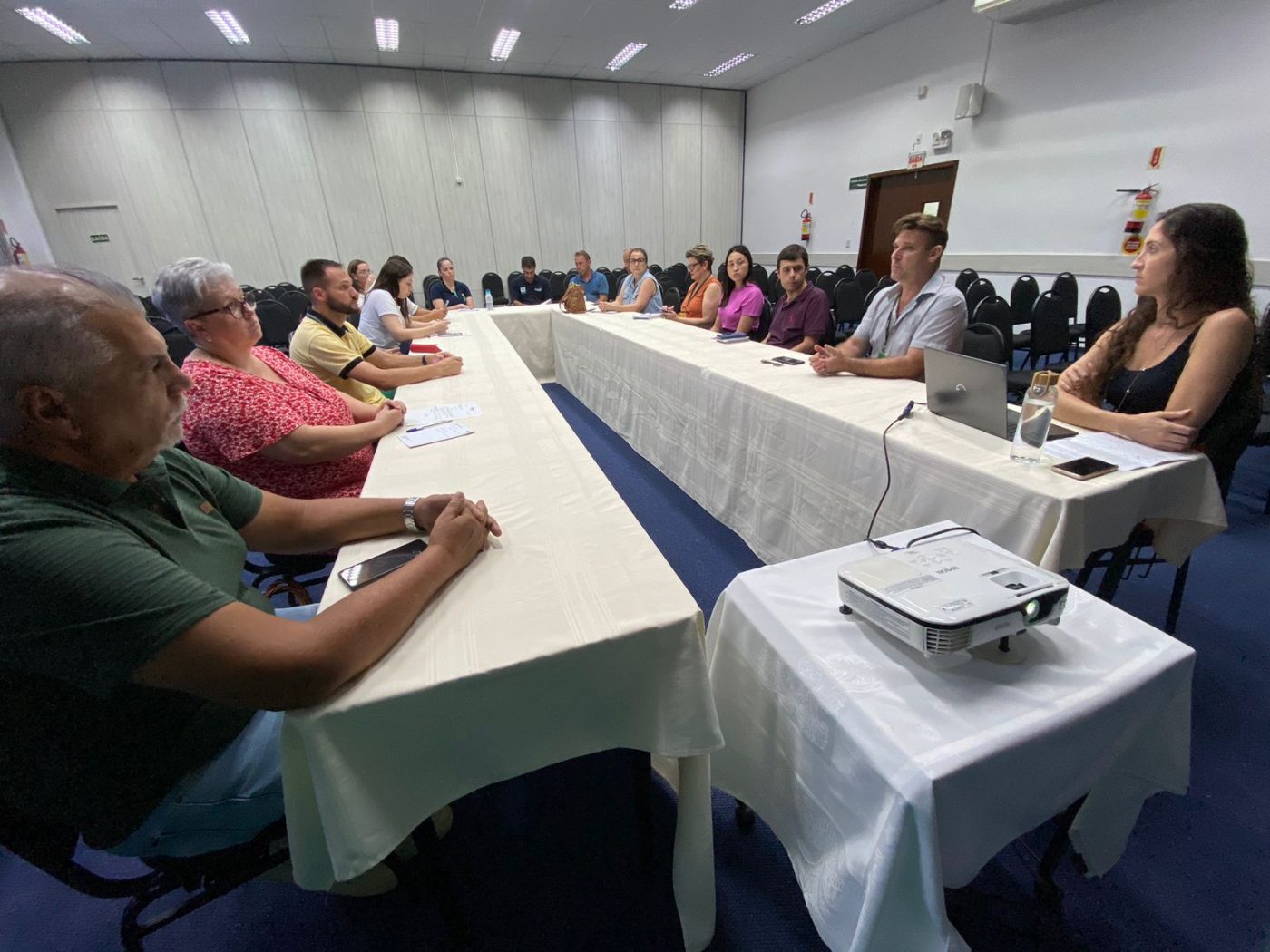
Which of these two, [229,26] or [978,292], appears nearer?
[978,292]

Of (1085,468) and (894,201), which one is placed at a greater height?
(894,201)

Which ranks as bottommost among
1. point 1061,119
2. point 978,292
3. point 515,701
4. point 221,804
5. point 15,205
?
point 221,804

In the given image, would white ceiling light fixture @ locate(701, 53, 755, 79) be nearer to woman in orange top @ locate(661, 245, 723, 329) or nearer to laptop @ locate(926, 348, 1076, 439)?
woman in orange top @ locate(661, 245, 723, 329)

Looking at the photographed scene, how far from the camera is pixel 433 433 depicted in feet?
5.76

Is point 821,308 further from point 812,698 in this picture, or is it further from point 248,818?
point 248,818

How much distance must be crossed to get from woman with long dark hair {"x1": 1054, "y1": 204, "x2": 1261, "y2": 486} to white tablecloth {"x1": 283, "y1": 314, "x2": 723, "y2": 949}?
56.6 inches

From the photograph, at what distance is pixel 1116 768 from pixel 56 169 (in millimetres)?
11048

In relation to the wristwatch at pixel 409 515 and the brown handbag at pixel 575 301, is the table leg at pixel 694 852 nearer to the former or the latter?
the wristwatch at pixel 409 515

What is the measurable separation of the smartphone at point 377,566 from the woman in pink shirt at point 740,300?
120 inches

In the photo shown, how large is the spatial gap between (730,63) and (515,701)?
→ 378 inches

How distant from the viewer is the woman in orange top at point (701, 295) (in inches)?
167

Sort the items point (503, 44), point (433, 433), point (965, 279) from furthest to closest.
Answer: point (503, 44) → point (965, 279) → point (433, 433)

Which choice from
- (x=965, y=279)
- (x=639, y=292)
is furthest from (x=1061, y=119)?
(x=639, y=292)

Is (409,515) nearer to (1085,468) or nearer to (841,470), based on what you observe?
(841,470)
